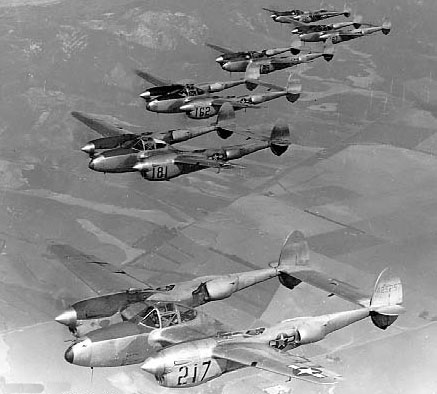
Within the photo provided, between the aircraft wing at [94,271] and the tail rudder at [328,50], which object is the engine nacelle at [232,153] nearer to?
the aircraft wing at [94,271]

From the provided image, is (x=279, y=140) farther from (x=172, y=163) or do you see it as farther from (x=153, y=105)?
(x=153, y=105)

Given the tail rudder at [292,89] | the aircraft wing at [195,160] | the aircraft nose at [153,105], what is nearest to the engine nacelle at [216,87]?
the tail rudder at [292,89]

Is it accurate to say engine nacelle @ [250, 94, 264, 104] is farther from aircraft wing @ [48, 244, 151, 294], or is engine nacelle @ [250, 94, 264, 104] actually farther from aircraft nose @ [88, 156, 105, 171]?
aircraft wing @ [48, 244, 151, 294]

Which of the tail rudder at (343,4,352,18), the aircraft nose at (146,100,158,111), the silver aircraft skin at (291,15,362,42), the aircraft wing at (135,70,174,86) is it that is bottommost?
the tail rudder at (343,4,352,18)

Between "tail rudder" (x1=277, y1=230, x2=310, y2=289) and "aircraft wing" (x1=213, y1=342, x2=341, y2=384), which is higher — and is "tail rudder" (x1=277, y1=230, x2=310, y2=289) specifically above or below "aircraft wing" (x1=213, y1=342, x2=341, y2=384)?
below

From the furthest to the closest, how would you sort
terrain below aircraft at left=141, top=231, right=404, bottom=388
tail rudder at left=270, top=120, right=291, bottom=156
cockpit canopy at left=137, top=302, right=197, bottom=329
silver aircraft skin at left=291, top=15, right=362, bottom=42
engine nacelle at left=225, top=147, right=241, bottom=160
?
1. silver aircraft skin at left=291, top=15, right=362, bottom=42
2. tail rudder at left=270, top=120, right=291, bottom=156
3. engine nacelle at left=225, top=147, right=241, bottom=160
4. cockpit canopy at left=137, top=302, right=197, bottom=329
5. terrain below aircraft at left=141, top=231, right=404, bottom=388

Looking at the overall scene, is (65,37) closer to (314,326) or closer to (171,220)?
(171,220)

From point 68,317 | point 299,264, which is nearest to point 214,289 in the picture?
point 299,264

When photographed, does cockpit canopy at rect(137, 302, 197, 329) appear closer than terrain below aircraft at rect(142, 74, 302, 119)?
Yes

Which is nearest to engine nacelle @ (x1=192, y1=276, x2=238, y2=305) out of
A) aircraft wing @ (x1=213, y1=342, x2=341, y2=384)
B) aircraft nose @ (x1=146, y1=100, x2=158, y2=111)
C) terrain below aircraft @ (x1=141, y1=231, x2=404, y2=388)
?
terrain below aircraft @ (x1=141, y1=231, x2=404, y2=388)
